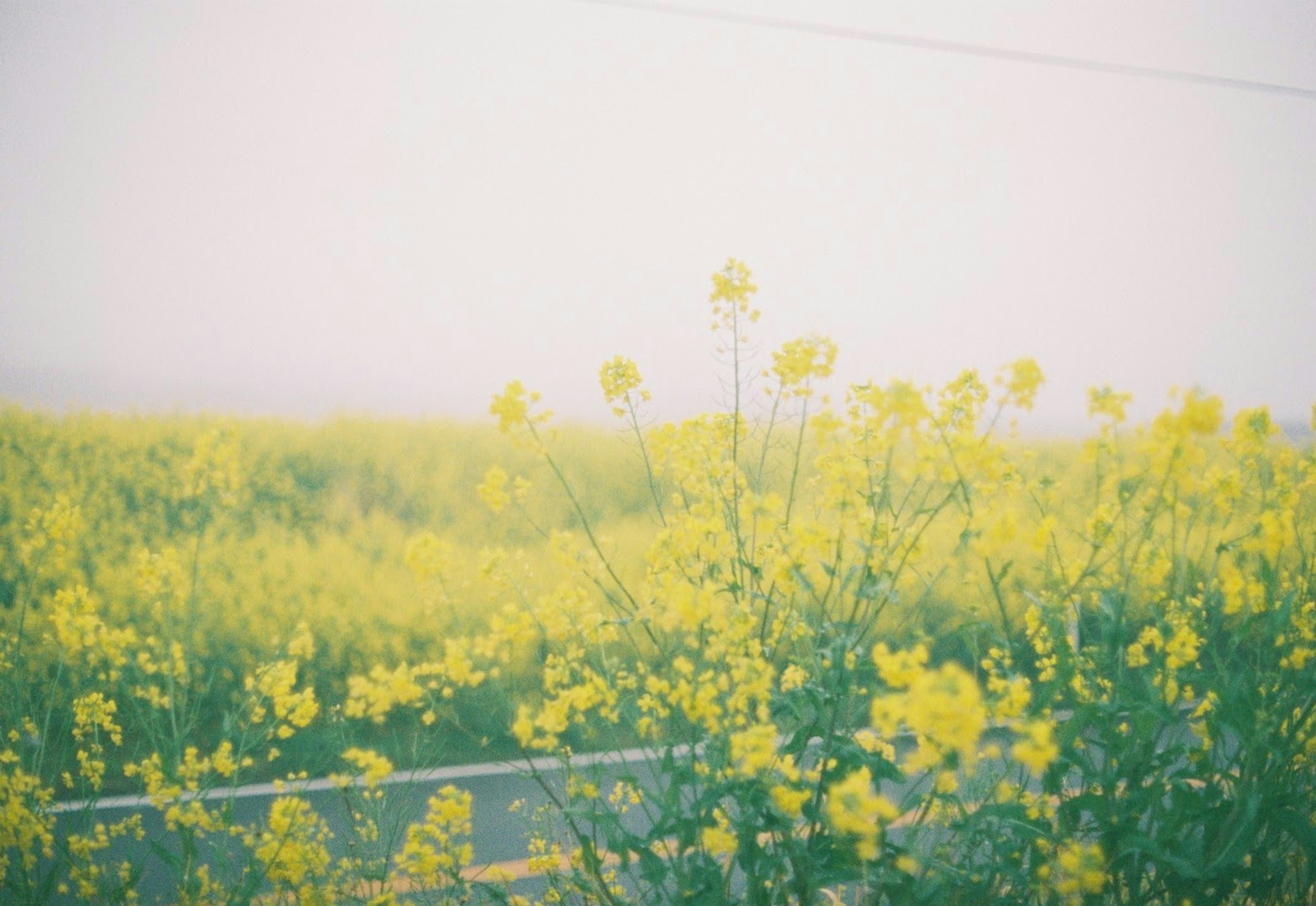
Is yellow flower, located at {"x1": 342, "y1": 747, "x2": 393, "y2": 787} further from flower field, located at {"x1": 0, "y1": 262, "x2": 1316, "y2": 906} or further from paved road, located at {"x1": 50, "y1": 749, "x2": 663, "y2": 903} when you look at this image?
paved road, located at {"x1": 50, "y1": 749, "x2": 663, "y2": 903}

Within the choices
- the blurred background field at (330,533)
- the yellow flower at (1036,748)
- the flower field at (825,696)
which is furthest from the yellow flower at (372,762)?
the blurred background field at (330,533)

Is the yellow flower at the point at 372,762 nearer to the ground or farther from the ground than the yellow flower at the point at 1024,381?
nearer to the ground

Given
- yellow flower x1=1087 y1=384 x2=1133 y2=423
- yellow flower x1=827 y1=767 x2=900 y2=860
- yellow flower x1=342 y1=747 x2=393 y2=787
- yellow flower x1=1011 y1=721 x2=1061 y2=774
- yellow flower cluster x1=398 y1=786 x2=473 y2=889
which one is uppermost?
yellow flower x1=1087 y1=384 x2=1133 y2=423

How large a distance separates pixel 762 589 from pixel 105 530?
3161 millimetres

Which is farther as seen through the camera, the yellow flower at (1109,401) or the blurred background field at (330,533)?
the blurred background field at (330,533)

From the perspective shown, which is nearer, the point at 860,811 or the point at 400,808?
the point at 860,811

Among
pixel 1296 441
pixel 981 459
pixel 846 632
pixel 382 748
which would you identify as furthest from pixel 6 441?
pixel 1296 441

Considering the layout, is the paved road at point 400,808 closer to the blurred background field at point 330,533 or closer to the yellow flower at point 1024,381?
the blurred background field at point 330,533

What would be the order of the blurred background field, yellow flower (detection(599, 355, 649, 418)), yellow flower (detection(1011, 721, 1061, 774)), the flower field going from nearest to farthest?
yellow flower (detection(1011, 721, 1061, 774)) < the flower field < yellow flower (detection(599, 355, 649, 418)) < the blurred background field

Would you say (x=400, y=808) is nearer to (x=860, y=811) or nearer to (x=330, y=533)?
(x=330, y=533)

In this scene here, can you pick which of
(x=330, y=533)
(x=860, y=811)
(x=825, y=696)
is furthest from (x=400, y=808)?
(x=860, y=811)

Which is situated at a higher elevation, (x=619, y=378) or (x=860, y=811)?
(x=619, y=378)

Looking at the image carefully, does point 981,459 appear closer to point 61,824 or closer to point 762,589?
point 762,589

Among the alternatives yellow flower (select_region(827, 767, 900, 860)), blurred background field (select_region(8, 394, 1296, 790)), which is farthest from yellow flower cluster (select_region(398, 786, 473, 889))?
blurred background field (select_region(8, 394, 1296, 790))
